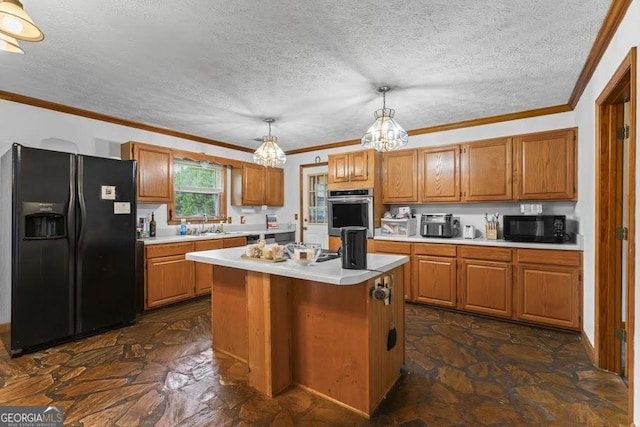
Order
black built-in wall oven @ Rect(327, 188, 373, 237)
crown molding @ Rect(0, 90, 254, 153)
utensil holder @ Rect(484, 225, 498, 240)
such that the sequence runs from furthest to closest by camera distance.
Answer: black built-in wall oven @ Rect(327, 188, 373, 237) < utensil holder @ Rect(484, 225, 498, 240) < crown molding @ Rect(0, 90, 254, 153)

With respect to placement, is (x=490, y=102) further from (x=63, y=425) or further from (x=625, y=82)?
(x=63, y=425)

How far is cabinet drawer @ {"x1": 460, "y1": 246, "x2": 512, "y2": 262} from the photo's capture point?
3334 millimetres

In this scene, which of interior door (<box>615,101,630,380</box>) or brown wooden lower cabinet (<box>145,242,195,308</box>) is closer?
interior door (<box>615,101,630,380</box>)

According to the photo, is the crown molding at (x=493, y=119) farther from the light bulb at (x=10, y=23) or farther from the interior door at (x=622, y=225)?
the light bulb at (x=10, y=23)

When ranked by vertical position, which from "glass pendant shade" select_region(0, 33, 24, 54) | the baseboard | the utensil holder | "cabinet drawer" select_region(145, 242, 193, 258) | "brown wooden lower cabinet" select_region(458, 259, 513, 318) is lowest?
the baseboard

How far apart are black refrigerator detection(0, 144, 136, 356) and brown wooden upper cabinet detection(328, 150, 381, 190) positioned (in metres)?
2.67

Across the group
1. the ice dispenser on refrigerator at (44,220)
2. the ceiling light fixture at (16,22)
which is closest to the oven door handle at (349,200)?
the ice dispenser on refrigerator at (44,220)

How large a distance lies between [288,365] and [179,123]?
3.28 metres

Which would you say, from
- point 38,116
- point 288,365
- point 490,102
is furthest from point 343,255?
point 38,116

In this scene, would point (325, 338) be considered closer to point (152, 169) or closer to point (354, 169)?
point (354, 169)

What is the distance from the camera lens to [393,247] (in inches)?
159

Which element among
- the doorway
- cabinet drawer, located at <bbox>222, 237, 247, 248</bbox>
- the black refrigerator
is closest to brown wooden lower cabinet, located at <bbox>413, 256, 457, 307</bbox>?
the doorway

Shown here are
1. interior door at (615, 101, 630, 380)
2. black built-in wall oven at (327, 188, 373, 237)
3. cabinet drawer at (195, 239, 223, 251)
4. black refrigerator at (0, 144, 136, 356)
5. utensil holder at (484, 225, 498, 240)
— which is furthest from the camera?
black built-in wall oven at (327, 188, 373, 237)

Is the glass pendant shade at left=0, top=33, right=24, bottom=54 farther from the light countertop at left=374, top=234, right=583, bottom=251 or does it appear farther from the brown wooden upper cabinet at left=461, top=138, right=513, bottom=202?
the brown wooden upper cabinet at left=461, top=138, right=513, bottom=202
